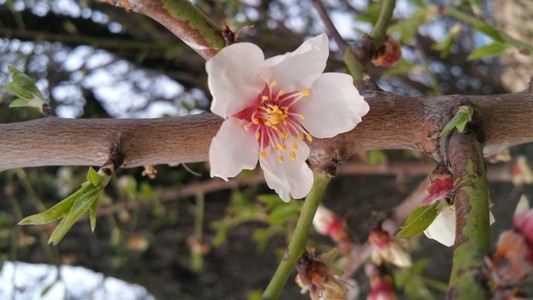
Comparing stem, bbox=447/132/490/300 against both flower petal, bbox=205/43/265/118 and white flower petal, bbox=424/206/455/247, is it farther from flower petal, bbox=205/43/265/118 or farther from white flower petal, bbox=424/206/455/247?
flower petal, bbox=205/43/265/118

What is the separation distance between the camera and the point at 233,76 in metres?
0.68

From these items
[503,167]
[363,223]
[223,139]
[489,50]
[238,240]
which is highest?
[223,139]

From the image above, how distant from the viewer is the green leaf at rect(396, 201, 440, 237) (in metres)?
0.64

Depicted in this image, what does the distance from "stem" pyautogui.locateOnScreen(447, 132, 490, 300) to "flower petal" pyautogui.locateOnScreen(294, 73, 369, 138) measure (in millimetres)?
121

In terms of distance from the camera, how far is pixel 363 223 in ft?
7.74

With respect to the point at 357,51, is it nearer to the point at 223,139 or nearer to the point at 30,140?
the point at 223,139

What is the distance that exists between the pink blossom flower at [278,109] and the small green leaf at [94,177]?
134 millimetres

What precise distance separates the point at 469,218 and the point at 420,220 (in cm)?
Result: 15

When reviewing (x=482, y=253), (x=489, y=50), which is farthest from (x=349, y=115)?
(x=489, y=50)

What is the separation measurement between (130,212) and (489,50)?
1379mm

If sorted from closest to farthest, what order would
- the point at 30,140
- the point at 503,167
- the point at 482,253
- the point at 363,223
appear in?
1. the point at 482,253
2. the point at 30,140
3. the point at 503,167
4. the point at 363,223

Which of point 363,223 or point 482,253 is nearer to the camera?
point 482,253

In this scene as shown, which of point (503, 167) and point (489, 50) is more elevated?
point (489, 50)

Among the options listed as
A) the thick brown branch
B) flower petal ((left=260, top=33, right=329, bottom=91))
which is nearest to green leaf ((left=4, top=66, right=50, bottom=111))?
the thick brown branch
